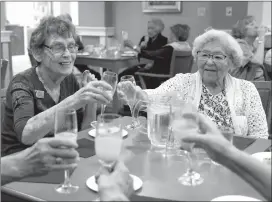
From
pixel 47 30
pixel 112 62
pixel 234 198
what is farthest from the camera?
pixel 112 62

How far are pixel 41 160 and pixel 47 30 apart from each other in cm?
111

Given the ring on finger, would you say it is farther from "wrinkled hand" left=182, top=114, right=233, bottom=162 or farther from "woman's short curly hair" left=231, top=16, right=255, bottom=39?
"woman's short curly hair" left=231, top=16, right=255, bottom=39

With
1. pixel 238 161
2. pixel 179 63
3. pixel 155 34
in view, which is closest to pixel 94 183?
pixel 238 161

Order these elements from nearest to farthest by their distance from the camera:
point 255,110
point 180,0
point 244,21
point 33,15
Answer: point 255,110 → point 244,21 → point 180,0 → point 33,15

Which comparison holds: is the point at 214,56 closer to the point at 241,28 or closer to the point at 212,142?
the point at 212,142

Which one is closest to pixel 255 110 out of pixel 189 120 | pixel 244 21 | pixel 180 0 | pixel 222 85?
pixel 222 85

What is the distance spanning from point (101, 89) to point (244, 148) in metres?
0.70

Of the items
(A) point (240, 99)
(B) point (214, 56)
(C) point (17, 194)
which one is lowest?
(C) point (17, 194)

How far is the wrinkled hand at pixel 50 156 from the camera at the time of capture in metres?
1.11

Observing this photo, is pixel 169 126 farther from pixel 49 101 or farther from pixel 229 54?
pixel 229 54

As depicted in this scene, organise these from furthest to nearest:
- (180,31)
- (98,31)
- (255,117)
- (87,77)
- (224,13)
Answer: (98,31), (224,13), (180,31), (255,117), (87,77)

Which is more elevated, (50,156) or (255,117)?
(50,156)

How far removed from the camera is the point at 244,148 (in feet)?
5.31

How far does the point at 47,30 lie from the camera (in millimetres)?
2082
